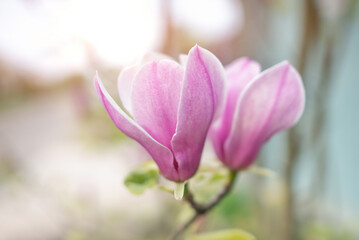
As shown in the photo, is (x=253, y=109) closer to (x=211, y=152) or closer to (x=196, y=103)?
(x=196, y=103)

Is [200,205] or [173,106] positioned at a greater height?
[173,106]

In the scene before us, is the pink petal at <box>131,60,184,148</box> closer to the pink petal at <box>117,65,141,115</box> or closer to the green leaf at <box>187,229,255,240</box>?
the pink petal at <box>117,65,141,115</box>

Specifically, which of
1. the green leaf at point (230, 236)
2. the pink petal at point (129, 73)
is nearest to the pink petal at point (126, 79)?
the pink petal at point (129, 73)

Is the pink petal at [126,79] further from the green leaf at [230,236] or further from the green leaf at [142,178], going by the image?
the green leaf at [230,236]

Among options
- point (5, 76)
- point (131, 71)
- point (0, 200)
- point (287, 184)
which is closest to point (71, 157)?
point (0, 200)

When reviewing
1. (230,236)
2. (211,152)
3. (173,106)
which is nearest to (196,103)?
(173,106)

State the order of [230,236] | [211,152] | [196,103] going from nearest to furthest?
1. [196,103]
2. [230,236]
3. [211,152]

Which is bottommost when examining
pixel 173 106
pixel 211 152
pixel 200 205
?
pixel 211 152

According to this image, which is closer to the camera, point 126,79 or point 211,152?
point 126,79

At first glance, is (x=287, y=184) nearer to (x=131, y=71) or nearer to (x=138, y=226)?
(x=131, y=71)
